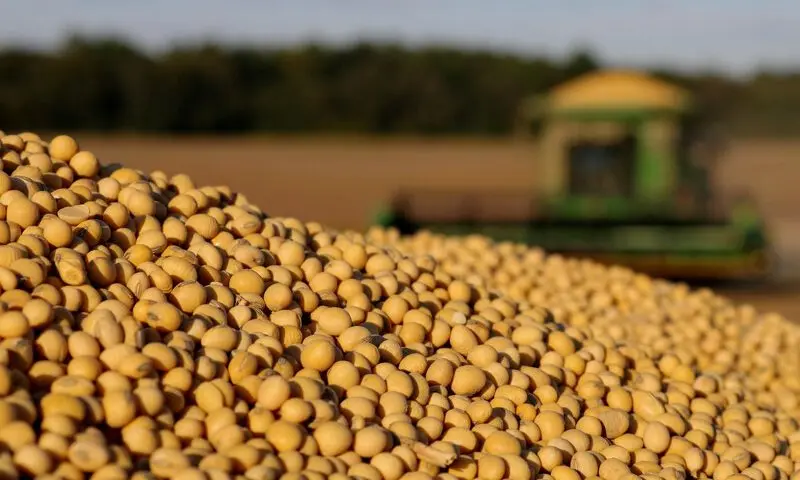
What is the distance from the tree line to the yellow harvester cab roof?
24371 mm

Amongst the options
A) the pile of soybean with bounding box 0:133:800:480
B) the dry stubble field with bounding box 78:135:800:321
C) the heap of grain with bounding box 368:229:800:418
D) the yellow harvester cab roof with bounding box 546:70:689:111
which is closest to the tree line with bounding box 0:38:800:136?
the dry stubble field with bounding box 78:135:800:321

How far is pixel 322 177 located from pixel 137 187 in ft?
85.9

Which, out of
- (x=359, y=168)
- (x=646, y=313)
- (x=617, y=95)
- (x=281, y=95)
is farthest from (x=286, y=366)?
(x=281, y=95)

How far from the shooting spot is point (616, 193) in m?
11.1

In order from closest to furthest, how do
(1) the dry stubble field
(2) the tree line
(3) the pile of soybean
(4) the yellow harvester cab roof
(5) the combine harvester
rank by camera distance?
(3) the pile of soybean
(5) the combine harvester
(4) the yellow harvester cab roof
(1) the dry stubble field
(2) the tree line

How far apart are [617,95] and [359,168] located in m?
20.1

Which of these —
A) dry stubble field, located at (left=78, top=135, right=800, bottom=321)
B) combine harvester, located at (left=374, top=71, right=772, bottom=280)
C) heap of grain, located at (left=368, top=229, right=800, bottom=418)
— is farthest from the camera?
dry stubble field, located at (left=78, top=135, right=800, bottom=321)

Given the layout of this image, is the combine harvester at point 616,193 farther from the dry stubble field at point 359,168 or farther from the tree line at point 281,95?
the tree line at point 281,95

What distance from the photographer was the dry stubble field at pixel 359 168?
22.4 metres

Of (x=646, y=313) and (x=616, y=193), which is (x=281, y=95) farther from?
(x=646, y=313)

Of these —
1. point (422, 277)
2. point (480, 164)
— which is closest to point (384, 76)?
point (480, 164)

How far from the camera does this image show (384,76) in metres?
41.7

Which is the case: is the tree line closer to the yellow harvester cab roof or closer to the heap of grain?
the yellow harvester cab roof

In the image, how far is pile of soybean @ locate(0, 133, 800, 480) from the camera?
1854 millimetres
